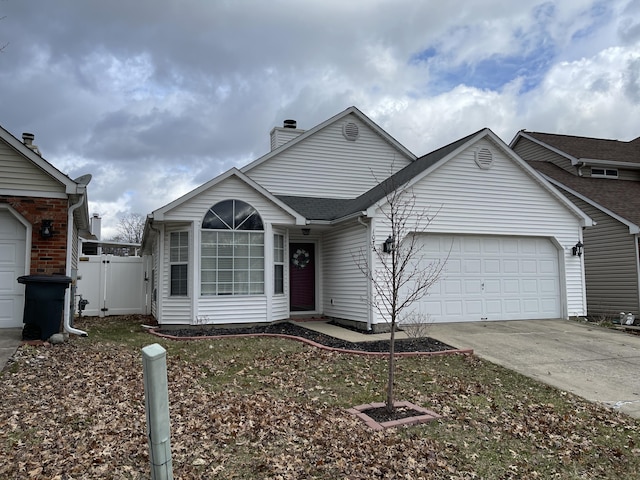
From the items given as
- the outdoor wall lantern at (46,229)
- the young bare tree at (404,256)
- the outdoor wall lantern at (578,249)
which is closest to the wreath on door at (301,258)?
the young bare tree at (404,256)

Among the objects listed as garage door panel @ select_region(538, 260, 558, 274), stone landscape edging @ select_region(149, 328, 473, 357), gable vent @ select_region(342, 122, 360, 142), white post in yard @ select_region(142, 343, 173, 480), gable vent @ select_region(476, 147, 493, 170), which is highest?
gable vent @ select_region(342, 122, 360, 142)

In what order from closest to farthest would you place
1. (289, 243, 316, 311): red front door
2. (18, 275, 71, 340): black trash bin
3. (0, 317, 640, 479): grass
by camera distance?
(0, 317, 640, 479): grass → (18, 275, 71, 340): black trash bin → (289, 243, 316, 311): red front door

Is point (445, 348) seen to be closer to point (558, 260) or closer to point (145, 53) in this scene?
point (558, 260)

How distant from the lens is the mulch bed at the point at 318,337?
942 centimetres

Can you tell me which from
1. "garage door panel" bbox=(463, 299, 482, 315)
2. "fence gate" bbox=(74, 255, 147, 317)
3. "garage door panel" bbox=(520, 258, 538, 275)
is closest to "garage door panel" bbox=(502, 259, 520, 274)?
"garage door panel" bbox=(520, 258, 538, 275)

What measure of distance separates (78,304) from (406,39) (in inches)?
504

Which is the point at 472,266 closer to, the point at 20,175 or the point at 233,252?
the point at 233,252

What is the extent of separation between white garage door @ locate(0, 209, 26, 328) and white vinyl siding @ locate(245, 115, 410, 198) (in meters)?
7.21

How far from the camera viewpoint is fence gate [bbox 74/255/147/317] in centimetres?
1612

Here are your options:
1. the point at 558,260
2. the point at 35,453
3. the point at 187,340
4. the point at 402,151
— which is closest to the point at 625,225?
the point at 558,260

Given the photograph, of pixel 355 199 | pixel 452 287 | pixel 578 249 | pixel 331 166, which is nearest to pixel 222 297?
pixel 355 199

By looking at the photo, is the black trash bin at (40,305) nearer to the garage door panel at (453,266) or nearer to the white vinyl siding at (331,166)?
the white vinyl siding at (331,166)

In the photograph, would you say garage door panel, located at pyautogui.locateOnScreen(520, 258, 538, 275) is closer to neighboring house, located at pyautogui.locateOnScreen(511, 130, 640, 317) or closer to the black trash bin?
neighboring house, located at pyautogui.locateOnScreen(511, 130, 640, 317)

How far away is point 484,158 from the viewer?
12922 mm
